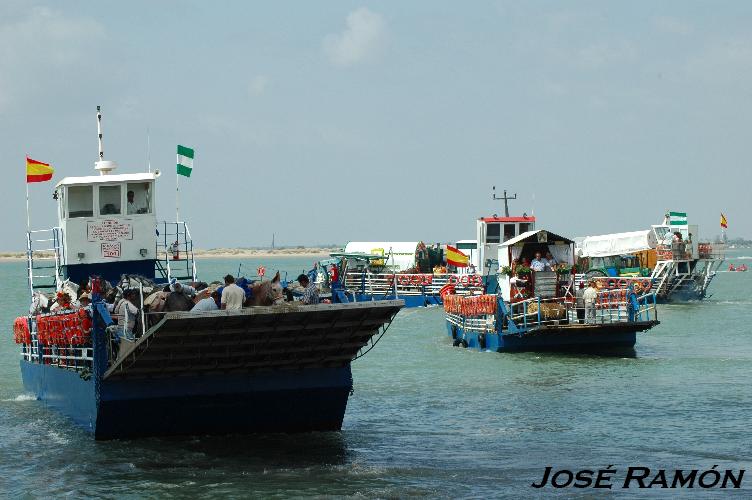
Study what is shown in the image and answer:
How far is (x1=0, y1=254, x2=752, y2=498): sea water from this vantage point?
16375 millimetres

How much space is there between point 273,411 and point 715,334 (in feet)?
92.1

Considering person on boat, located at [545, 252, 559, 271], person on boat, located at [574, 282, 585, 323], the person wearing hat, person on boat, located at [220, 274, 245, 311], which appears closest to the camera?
person on boat, located at [220, 274, 245, 311]

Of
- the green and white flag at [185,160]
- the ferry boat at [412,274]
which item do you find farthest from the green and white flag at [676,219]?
the green and white flag at [185,160]

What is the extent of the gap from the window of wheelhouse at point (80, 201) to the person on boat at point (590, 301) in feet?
44.6

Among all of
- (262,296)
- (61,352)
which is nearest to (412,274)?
(61,352)

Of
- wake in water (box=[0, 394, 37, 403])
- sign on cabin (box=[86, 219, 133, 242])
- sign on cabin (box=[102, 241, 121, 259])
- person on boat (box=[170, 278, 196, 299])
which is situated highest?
sign on cabin (box=[86, 219, 133, 242])

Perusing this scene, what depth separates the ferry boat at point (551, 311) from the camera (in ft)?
104

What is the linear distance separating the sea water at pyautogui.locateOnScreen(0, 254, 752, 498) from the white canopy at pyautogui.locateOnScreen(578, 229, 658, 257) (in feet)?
107

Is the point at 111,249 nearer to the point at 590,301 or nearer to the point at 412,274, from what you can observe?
the point at 590,301

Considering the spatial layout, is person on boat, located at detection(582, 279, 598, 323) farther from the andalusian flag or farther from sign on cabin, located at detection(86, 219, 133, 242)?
the andalusian flag

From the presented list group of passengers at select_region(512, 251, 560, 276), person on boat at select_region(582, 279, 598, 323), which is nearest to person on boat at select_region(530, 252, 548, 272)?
group of passengers at select_region(512, 251, 560, 276)

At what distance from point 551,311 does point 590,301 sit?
110cm

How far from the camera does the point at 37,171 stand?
1031 inches

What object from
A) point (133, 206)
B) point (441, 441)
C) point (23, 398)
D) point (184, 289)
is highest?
point (133, 206)
